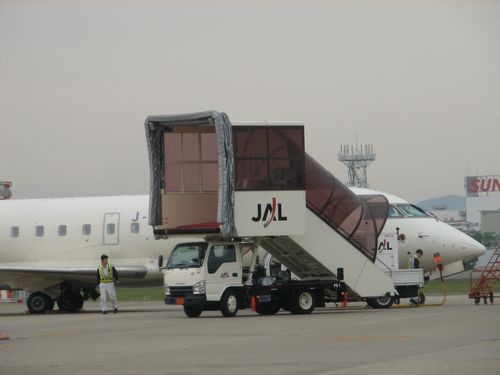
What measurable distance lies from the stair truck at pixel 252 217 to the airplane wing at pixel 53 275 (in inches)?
186

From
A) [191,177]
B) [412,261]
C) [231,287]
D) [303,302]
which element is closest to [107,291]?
[191,177]

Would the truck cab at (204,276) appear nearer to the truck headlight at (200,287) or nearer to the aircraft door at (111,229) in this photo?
the truck headlight at (200,287)

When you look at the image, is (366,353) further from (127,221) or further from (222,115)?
(127,221)

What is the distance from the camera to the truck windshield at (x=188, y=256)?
2749cm

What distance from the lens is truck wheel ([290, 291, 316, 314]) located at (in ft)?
88.8

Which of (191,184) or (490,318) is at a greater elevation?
(191,184)

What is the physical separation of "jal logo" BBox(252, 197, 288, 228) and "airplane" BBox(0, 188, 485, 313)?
5274 millimetres

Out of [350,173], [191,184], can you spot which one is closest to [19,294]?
[191,184]

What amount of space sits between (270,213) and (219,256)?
1.77m

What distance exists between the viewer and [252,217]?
26594mm

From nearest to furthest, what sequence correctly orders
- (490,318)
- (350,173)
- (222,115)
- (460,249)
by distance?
(490,318), (222,115), (460,249), (350,173)

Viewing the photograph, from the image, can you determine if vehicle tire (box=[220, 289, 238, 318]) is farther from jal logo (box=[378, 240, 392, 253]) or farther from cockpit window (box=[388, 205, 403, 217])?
cockpit window (box=[388, 205, 403, 217])

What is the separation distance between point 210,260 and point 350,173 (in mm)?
129019

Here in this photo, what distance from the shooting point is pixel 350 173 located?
155125 mm
